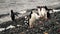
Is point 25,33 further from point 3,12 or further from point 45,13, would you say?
point 3,12

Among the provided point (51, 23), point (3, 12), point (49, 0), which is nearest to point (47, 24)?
point (51, 23)

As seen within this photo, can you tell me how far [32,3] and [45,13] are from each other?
561 cm

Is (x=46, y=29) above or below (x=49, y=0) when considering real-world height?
below

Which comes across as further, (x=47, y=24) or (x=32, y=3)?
(x=32, y=3)

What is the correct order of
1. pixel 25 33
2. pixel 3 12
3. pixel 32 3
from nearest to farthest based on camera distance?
1. pixel 25 33
2. pixel 3 12
3. pixel 32 3

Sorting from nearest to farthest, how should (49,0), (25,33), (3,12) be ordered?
1. (25,33)
2. (3,12)
3. (49,0)

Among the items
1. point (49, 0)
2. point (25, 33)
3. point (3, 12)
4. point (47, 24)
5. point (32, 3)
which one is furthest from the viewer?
point (49, 0)

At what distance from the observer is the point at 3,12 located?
10648 mm

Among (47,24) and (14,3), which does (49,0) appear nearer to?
(14,3)

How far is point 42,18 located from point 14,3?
610 cm

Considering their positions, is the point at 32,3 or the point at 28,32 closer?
the point at 28,32

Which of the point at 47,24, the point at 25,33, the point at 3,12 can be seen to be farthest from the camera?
the point at 3,12

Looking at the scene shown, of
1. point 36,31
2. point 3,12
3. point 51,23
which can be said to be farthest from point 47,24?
point 3,12

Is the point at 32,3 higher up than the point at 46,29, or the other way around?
the point at 32,3
